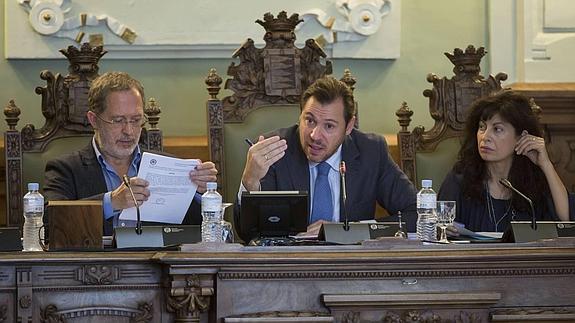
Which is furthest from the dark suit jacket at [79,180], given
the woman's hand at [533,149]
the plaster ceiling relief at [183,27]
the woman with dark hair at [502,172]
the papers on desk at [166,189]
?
the woman's hand at [533,149]

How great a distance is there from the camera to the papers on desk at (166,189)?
3.61m

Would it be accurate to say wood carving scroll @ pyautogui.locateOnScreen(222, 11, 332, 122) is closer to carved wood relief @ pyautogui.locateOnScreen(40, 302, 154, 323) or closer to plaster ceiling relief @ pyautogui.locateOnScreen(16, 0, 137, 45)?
plaster ceiling relief @ pyautogui.locateOnScreen(16, 0, 137, 45)

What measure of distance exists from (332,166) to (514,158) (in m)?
0.69

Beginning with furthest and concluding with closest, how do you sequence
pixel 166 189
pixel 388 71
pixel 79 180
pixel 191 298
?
pixel 388 71, pixel 79 180, pixel 166 189, pixel 191 298

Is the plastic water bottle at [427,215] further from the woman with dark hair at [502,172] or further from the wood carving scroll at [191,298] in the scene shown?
the wood carving scroll at [191,298]

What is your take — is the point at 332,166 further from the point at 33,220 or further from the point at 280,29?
the point at 33,220

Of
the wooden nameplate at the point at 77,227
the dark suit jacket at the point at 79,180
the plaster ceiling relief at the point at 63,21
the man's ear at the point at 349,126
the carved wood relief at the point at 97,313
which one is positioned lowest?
the carved wood relief at the point at 97,313

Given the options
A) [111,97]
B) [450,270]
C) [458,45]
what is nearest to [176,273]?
[450,270]

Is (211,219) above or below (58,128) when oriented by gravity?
below

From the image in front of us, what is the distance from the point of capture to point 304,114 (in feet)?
13.6

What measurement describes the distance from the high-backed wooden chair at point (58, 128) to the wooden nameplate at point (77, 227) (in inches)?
48.8

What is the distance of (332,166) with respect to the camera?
4195 millimetres

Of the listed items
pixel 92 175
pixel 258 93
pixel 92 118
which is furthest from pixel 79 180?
pixel 258 93

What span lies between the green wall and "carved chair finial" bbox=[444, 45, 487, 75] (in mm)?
527
